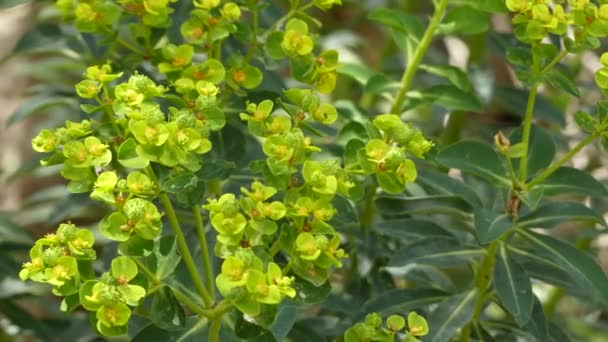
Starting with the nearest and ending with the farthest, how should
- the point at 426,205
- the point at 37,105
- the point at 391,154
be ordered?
the point at 391,154
the point at 426,205
the point at 37,105

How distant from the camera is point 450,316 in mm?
1681

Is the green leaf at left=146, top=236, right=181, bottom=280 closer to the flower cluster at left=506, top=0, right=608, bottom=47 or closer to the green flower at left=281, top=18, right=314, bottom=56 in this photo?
the green flower at left=281, top=18, right=314, bottom=56

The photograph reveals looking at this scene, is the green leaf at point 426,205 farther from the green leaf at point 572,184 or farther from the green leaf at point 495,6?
the green leaf at point 495,6

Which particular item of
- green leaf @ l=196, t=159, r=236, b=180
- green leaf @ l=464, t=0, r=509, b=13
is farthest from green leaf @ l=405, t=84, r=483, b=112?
green leaf @ l=196, t=159, r=236, b=180

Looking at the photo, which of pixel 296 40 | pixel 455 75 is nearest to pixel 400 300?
pixel 455 75

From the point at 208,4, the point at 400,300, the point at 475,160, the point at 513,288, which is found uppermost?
the point at 208,4

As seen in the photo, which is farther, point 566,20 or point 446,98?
point 446,98

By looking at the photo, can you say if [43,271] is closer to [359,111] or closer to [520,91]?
[359,111]

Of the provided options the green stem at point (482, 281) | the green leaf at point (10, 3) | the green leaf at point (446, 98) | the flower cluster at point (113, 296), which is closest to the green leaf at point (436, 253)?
the green stem at point (482, 281)

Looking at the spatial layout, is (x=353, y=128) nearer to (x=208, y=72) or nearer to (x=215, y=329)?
(x=208, y=72)

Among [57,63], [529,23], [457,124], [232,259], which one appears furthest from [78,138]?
[57,63]

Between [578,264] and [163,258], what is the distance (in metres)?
0.63

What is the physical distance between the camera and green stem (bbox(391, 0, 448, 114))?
5.80 ft

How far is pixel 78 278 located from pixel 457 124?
4.35 ft
